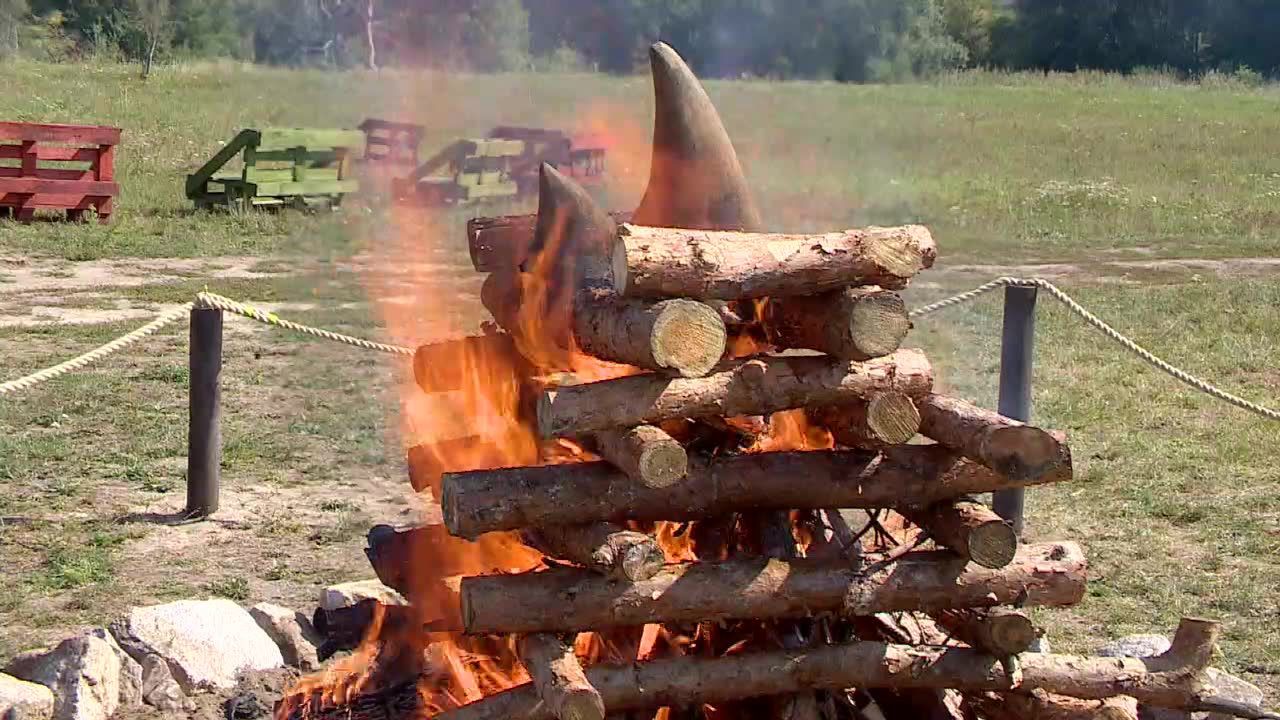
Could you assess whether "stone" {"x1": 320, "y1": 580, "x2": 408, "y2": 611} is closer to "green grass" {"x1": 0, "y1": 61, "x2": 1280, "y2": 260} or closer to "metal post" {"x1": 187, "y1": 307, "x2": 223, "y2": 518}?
"metal post" {"x1": 187, "y1": 307, "x2": 223, "y2": 518}

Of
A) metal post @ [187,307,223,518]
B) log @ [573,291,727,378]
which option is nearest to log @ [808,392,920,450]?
log @ [573,291,727,378]

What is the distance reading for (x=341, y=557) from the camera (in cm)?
706

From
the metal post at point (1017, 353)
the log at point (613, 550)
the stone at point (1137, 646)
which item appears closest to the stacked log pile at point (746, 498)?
the log at point (613, 550)

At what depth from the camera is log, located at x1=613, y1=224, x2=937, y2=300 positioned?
12.9 feet

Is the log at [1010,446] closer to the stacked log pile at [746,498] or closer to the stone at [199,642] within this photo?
the stacked log pile at [746,498]

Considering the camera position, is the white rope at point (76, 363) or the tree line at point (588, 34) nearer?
the white rope at point (76, 363)

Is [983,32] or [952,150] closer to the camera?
[983,32]

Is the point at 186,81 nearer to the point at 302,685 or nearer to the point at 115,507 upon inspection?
the point at 115,507

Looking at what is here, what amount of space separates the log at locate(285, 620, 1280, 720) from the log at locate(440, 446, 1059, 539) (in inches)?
16.3

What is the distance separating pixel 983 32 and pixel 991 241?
8.88 metres

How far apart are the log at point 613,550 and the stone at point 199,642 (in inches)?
66.5

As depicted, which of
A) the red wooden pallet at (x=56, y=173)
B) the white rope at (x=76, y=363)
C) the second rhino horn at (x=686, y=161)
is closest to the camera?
the second rhino horn at (x=686, y=161)

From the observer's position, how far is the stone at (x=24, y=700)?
4.77 m

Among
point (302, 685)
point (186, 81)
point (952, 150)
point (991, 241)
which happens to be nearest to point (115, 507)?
point (302, 685)
